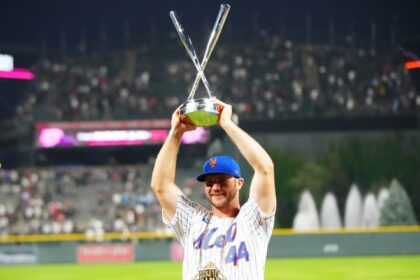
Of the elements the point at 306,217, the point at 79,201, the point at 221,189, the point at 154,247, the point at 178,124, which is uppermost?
the point at 178,124

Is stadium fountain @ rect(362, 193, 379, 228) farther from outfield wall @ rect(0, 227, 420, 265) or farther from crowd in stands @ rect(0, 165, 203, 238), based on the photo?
crowd in stands @ rect(0, 165, 203, 238)

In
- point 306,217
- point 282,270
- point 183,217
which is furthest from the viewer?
point 306,217

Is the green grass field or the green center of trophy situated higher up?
the green center of trophy

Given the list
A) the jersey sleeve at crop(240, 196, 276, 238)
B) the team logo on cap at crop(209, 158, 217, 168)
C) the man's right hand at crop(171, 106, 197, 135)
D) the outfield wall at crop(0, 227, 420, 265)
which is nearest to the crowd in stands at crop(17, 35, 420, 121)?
the outfield wall at crop(0, 227, 420, 265)

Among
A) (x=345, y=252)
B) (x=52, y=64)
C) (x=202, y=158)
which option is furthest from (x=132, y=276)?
(x=52, y=64)

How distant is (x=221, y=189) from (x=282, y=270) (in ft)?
59.3

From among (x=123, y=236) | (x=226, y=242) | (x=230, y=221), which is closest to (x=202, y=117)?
(x=230, y=221)

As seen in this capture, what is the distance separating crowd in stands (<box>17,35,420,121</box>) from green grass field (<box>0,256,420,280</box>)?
1214 centimetres

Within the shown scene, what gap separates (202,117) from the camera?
Answer: 4.10 m

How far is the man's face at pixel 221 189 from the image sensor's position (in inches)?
157

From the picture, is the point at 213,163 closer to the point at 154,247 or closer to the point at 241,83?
the point at 154,247

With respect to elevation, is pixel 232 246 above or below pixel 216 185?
below

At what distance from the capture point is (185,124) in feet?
13.8

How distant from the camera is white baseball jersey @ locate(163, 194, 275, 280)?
3914 mm
